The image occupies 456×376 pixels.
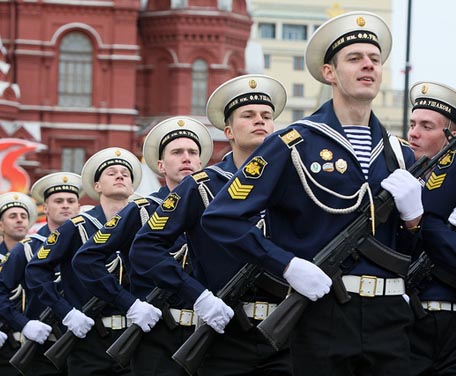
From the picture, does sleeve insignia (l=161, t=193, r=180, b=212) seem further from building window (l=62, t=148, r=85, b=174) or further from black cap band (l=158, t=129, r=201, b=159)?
building window (l=62, t=148, r=85, b=174)

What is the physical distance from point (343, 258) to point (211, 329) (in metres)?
1.57

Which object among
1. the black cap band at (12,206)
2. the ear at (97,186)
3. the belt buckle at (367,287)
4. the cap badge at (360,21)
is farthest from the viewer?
the black cap band at (12,206)

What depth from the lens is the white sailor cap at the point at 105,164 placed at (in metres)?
12.6

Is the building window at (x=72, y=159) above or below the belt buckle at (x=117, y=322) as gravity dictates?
below

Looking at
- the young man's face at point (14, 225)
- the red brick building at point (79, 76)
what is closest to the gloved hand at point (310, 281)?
the young man's face at point (14, 225)

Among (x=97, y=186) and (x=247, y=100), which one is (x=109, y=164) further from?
(x=247, y=100)

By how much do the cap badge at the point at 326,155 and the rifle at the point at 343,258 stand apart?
12.8 inches

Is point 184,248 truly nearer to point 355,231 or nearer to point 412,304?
point 412,304

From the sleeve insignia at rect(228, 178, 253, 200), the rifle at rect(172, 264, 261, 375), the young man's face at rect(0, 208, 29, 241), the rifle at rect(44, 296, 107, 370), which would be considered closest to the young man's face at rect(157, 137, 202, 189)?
the rifle at rect(44, 296, 107, 370)

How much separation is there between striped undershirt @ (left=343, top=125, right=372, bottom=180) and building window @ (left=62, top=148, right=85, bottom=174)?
151 feet

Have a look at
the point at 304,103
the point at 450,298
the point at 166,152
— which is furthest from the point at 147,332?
the point at 304,103

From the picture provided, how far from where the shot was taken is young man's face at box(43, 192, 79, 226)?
14.2 metres

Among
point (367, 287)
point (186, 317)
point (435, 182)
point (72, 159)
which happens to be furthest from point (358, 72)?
point (72, 159)

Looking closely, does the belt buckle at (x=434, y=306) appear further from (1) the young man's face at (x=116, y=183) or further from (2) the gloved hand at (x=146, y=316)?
(1) the young man's face at (x=116, y=183)
